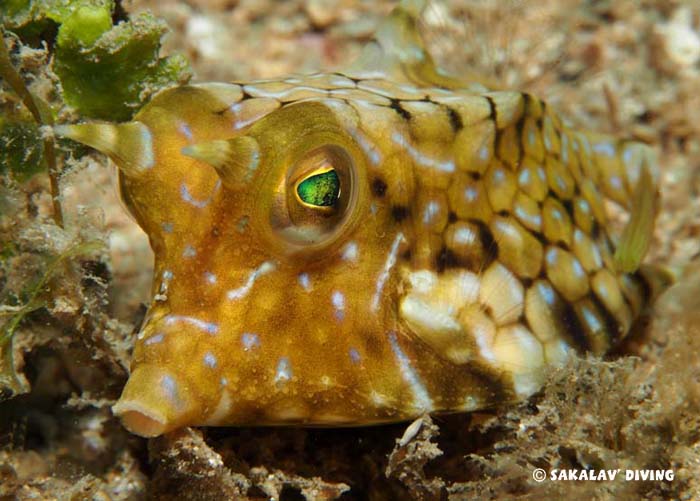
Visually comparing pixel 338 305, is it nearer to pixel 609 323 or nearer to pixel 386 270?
pixel 386 270

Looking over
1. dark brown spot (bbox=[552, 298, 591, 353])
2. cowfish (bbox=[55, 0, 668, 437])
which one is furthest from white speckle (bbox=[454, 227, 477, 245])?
dark brown spot (bbox=[552, 298, 591, 353])

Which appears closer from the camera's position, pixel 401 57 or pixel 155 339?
pixel 155 339

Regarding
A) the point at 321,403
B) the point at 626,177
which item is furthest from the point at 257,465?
the point at 626,177

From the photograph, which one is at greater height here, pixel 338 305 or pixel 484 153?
pixel 484 153

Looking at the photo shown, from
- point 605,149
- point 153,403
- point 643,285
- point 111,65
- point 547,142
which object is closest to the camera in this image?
point 153,403

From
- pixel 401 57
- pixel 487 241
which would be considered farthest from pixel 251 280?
pixel 401 57

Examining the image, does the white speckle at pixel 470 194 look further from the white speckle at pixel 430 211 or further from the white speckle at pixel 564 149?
the white speckle at pixel 564 149

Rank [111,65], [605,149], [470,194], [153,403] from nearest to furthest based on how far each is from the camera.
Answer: [153,403] < [470,194] < [111,65] < [605,149]

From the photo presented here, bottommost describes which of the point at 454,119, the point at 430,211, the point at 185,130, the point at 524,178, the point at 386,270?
the point at 386,270

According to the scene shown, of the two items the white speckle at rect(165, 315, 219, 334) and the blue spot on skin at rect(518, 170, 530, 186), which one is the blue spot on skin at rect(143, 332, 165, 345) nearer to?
the white speckle at rect(165, 315, 219, 334)

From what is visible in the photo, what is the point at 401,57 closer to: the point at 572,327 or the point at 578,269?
the point at 578,269
